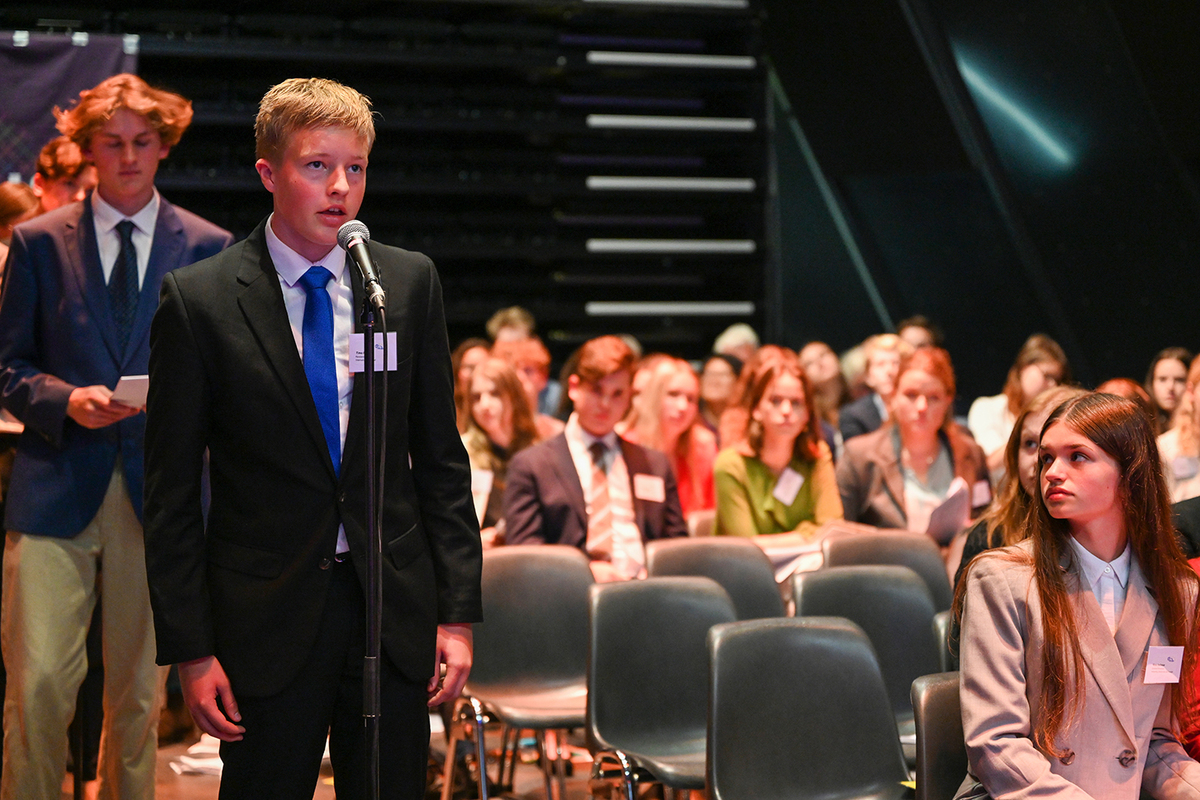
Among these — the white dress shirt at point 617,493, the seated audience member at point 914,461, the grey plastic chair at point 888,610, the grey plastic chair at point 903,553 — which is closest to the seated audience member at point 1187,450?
the seated audience member at point 914,461

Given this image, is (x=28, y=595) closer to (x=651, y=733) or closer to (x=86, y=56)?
(x=651, y=733)

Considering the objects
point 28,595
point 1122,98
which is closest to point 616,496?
point 28,595

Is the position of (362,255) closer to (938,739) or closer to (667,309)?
(938,739)

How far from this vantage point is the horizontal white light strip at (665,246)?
6.93 metres

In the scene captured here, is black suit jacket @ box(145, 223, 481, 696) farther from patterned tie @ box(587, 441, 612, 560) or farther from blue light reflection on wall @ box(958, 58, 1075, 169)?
blue light reflection on wall @ box(958, 58, 1075, 169)

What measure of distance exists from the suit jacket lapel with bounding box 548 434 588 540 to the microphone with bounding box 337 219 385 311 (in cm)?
235

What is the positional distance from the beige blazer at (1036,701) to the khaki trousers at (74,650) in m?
1.64

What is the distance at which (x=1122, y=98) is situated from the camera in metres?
5.65

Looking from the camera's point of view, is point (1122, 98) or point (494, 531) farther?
point (1122, 98)

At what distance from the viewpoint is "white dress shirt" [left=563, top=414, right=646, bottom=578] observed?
4.06 meters

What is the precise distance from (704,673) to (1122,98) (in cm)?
393

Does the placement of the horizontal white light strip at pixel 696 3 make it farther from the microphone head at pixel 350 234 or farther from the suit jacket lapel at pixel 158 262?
the microphone head at pixel 350 234

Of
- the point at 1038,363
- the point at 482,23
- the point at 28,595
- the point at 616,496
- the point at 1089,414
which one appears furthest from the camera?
the point at 482,23

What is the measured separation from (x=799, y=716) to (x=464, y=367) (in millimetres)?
2905
